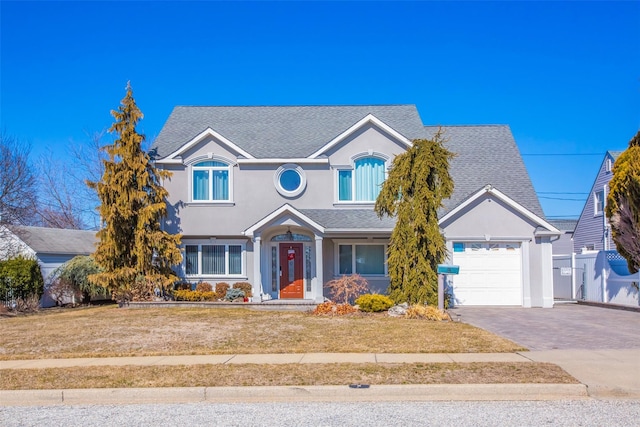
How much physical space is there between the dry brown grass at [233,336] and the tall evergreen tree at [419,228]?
68.9 inches

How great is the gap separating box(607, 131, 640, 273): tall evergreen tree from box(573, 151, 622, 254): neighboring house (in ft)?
47.0

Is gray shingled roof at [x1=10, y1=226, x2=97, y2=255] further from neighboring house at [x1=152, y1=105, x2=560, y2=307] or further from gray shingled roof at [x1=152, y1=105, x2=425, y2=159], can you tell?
neighboring house at [x1=152, y1=105, x2=560, y2=307]

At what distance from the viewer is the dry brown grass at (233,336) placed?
12555 millimetres

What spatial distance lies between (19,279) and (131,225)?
19.2 feet

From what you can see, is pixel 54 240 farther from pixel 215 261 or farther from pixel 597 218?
pixel 597 218

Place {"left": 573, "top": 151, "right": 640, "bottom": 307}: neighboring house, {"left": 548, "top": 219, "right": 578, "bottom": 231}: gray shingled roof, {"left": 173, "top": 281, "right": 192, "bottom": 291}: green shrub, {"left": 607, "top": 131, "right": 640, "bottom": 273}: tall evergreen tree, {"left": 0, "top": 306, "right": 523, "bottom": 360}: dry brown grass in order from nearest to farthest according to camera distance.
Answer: {"left": 0, "top": 306, "right": 523, "bottom": 360}: dry brown grass, {"left": 607, "top": 131, "right": 640, "bottom": 273}: tall evergreen tree, {"left": 573, "top": 151, "right": 640, "bottom": 307}: neighboring house, {"left": 173, "top": 281, "right": 192, "bottom": 291}: green shrub, {"left": 548, "top": 219, "right": 578, "bottom": 231}: gray shingled roof

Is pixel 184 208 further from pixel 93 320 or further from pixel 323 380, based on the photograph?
pixel 323 380

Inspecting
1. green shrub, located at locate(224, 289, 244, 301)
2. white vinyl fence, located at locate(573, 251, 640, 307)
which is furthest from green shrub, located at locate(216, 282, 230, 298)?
white vinyl fence, located at locate(573, 251, 640, 307)

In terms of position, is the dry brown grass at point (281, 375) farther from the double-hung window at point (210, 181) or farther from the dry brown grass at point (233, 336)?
the double-hung window at point (210, 181)

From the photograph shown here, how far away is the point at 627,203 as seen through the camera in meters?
16.4

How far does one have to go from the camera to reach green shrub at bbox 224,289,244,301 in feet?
72.4

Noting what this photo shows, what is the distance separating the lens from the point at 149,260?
71.6ft

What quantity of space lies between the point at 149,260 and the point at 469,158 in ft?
43.4

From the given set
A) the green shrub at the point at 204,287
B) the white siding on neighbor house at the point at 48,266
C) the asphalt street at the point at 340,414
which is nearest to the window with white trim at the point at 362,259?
the green shrub at the point at 204,287
